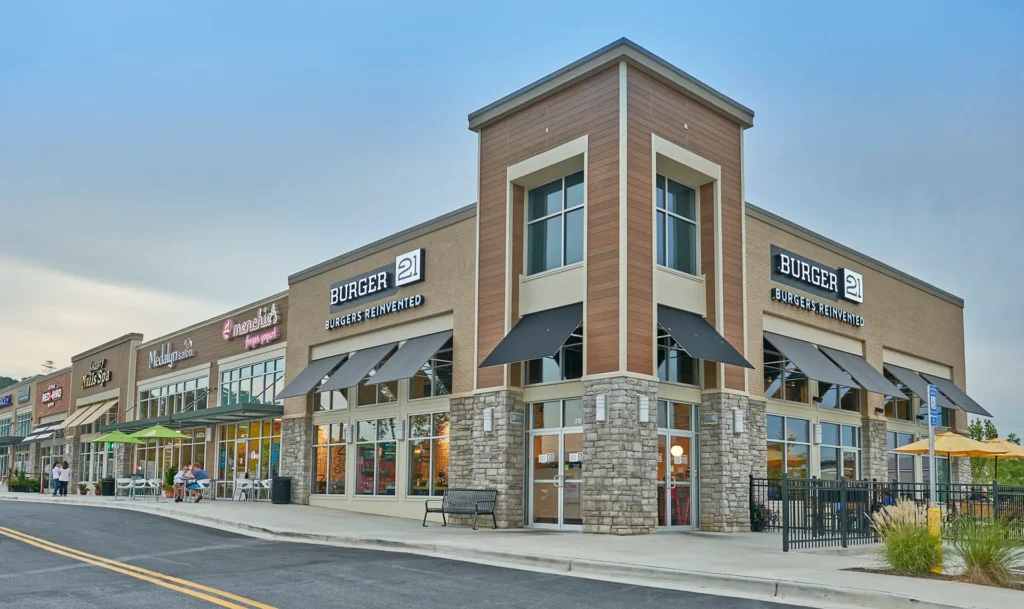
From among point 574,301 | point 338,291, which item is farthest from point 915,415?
point 338,291

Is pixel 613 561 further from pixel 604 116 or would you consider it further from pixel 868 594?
pixel 604 116

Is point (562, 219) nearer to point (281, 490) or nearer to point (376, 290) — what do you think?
point (376, 290)

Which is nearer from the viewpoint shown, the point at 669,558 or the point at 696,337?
the point at 669,558

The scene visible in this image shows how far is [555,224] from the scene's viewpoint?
2347cm

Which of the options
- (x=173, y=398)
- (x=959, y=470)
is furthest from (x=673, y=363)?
(x=173, y=398)

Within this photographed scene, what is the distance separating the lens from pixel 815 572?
12.9 metres

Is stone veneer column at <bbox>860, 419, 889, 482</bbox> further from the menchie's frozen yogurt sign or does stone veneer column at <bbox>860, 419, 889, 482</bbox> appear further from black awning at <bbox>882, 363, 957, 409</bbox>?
the menchie's frozen yogurt sign

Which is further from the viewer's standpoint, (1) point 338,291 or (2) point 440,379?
(1) point 338,291

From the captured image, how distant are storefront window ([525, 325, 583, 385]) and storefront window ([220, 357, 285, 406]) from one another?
12711mm

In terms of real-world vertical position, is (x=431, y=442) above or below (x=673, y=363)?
below

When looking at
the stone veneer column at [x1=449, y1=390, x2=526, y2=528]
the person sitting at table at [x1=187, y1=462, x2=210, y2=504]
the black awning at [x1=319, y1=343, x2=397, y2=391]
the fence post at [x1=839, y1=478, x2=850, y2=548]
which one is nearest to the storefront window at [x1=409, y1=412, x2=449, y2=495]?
the stone veneer column at [x1=449, y1=390, x2=526, y2=528]

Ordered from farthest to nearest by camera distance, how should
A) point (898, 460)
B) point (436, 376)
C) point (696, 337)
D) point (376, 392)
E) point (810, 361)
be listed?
1. point (898, 460)
2. point (376, 392)
3. point (436, 376)
4. point (810, 361)
5. point (696, 337)

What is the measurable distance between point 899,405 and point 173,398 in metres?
30.3

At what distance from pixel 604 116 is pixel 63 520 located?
16.4m
